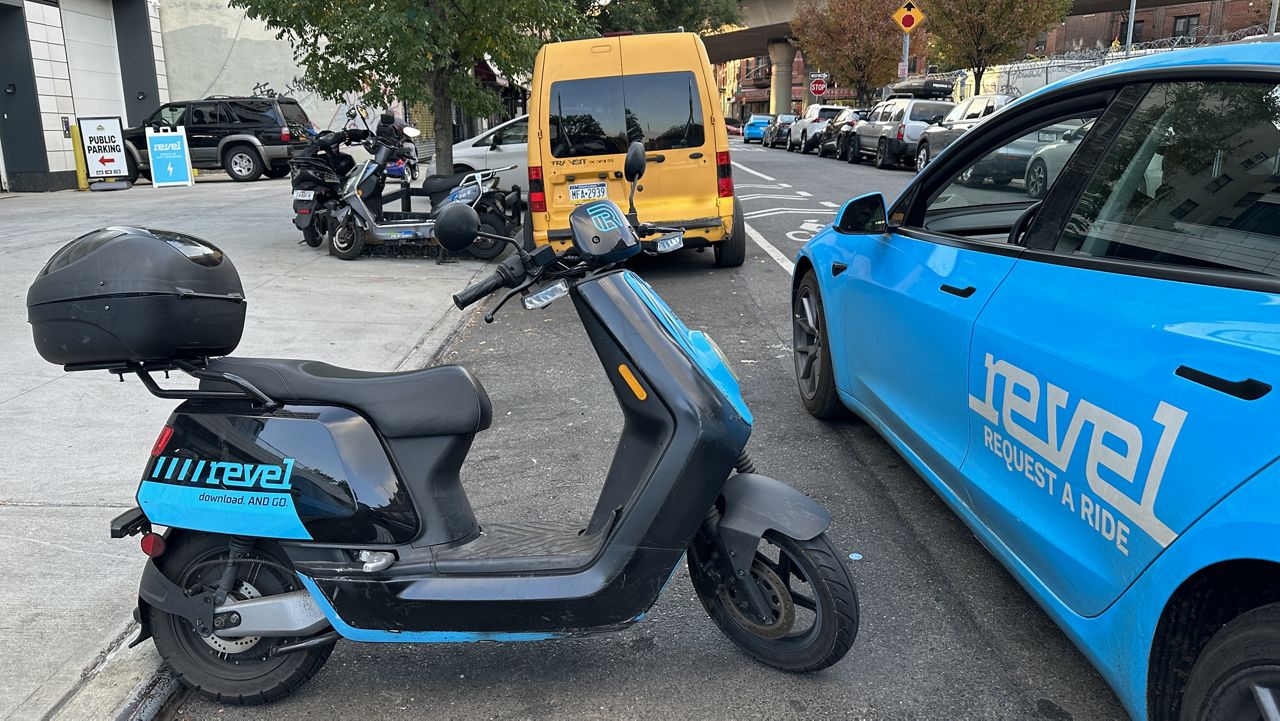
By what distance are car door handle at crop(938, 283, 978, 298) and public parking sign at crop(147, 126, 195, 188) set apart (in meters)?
21.3

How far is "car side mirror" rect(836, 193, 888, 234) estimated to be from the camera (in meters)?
4.03

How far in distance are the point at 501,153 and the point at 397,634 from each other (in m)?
13.1

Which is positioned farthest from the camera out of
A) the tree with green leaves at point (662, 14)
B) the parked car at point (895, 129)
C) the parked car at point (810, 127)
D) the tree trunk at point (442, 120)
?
the parked car at point (810, 127)

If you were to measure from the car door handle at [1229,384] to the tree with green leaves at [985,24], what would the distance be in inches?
1267

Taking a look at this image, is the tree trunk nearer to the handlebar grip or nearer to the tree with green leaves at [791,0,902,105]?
the handlebar grip

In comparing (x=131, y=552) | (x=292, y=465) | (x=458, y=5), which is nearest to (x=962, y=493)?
(x=292, y=465)

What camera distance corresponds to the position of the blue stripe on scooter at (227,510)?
8.68 feet

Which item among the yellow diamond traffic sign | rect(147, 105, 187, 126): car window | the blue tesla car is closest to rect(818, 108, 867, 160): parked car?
the yellow diamond traffic sign

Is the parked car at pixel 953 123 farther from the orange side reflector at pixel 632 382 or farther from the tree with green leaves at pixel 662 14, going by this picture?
the orange side reflector at pixel 632 382

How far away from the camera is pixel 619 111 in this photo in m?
9.08

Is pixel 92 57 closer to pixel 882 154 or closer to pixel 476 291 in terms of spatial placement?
pixel 882 154

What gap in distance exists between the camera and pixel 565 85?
29.6ft

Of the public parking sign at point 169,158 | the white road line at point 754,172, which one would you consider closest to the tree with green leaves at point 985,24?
the white road line at point 754,172

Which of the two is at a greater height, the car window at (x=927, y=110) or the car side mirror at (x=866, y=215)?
the car window at (x=927, y=110)
